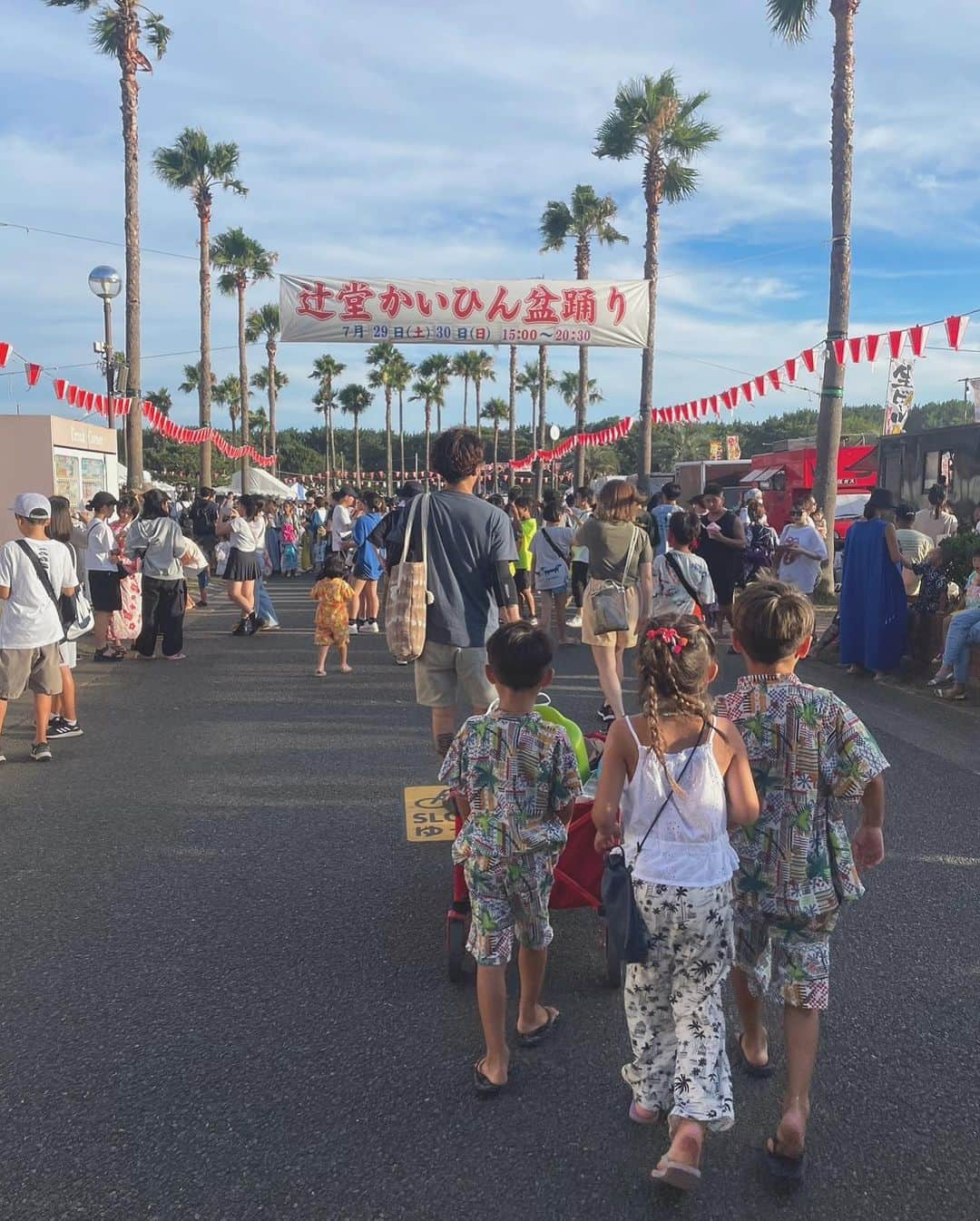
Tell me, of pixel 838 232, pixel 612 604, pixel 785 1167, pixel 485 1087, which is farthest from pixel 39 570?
pixel 838 232

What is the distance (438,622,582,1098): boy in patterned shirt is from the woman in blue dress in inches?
252

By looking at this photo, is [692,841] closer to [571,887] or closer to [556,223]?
[571,887]

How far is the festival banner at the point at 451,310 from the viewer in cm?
Result: 1398

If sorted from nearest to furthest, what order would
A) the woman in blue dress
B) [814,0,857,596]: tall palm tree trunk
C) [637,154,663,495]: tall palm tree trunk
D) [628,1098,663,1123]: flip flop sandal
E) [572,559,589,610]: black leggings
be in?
[628,1098,663,1123]: flip flop sandal < the woman in blue dress < [572,559,589,610]: black leggings < [814,0,857,596]: tall palm tree trunk < [637,154,663,495]: tall palm tree trunk

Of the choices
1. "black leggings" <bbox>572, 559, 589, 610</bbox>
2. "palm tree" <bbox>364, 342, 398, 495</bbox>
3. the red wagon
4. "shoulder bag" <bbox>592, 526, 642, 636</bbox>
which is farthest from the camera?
"palm tree" <bbox>364, 342, 398, 495</bbox>

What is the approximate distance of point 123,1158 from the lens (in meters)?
2.52

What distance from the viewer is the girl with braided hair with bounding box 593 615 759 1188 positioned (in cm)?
Answer: 240

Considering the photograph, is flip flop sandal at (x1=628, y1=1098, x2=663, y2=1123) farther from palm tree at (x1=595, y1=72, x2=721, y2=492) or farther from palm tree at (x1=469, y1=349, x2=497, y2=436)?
palm tree at (x1=469, y1=349, x2=497, y2=436)

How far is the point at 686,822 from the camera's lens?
2.41 metres

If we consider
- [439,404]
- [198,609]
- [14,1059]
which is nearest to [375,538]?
[14,1059]

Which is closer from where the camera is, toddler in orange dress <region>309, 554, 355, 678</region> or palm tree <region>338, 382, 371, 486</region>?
toddler in orange dress <region>309, 554, 355, 678</region>

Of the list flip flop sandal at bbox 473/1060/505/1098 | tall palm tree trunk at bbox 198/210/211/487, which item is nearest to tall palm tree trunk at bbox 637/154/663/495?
tall palm tree trunk at bbox 198/210/211/487

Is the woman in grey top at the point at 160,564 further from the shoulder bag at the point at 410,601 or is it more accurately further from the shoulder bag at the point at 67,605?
the shoulder bag at the point at 410,601

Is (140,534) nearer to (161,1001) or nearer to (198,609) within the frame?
(198,609)
